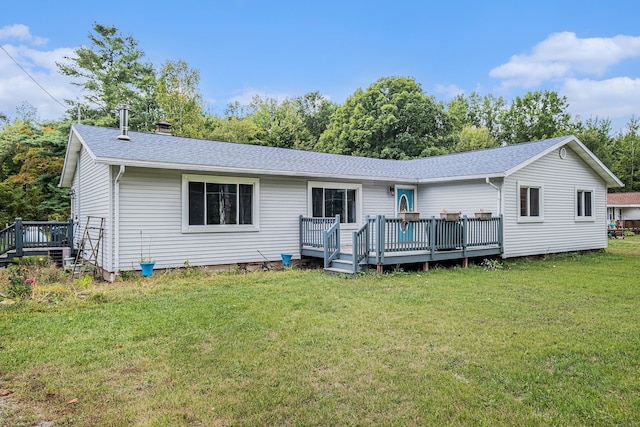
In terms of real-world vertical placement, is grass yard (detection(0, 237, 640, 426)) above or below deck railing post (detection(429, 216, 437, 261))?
below

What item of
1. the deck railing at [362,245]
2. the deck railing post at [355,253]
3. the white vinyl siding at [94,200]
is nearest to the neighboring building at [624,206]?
the deck railing at [362,245]

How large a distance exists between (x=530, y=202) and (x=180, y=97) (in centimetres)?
2217

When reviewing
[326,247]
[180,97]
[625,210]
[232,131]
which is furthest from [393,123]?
[326,247]

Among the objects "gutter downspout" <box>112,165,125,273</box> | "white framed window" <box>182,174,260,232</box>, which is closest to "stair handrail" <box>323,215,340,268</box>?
"white framed window" <box>182,174,260,232</box>

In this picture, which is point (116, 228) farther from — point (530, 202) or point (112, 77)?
point (112, 77)

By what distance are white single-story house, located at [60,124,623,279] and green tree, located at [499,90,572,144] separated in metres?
28.3

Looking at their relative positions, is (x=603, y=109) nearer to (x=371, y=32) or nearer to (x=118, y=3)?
(x=371, y=32)

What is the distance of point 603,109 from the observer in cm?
4344

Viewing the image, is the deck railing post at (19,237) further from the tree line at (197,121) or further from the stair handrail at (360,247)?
the stair handrail at (360,247)

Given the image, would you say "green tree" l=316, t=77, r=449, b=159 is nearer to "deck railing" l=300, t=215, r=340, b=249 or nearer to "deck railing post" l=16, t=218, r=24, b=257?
"deck railing" l=300, t=215, r=340, b=249

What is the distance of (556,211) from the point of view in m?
13.5

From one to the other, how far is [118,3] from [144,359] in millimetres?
16705

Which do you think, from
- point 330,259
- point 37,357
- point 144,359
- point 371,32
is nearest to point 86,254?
point 330,259

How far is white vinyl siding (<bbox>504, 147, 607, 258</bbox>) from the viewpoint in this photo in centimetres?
1200
